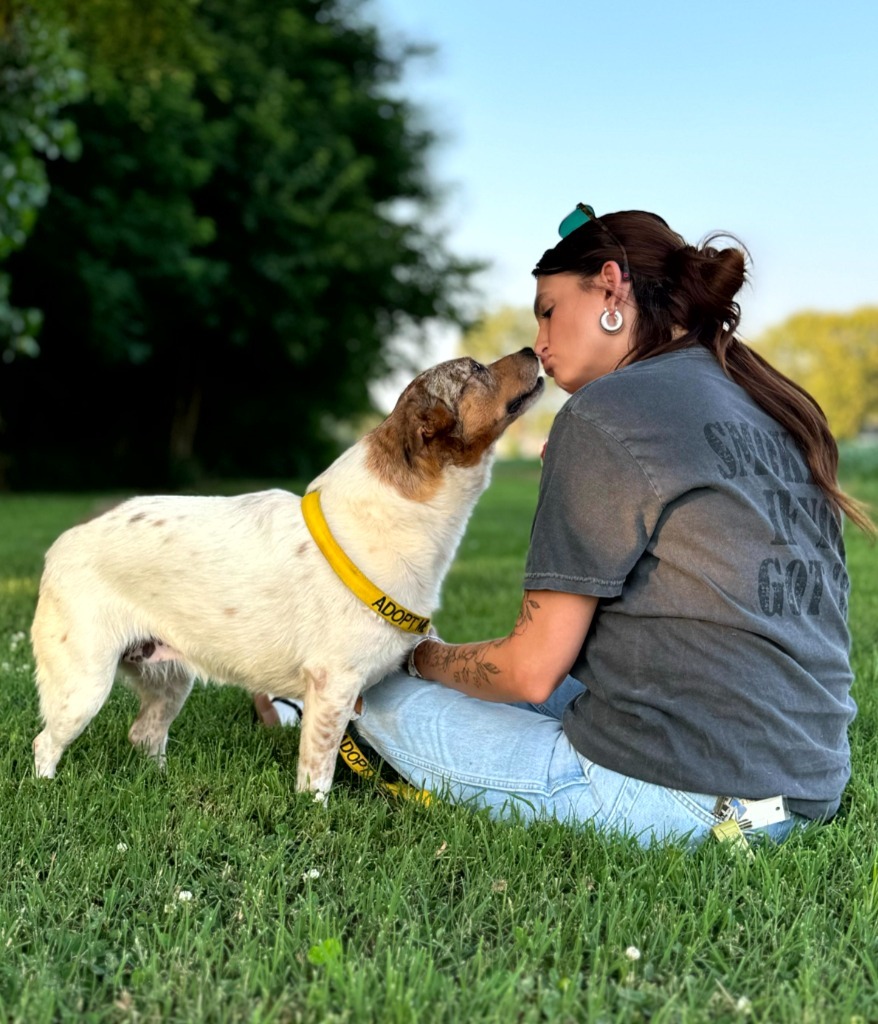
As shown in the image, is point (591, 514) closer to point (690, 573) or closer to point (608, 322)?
point (690, 573)

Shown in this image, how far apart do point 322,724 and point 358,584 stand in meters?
0.48

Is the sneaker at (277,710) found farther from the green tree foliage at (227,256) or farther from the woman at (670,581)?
the green tree foliage at (227,256)

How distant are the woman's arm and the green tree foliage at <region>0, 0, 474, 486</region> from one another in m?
13.0

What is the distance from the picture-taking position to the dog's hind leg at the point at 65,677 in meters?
3.41

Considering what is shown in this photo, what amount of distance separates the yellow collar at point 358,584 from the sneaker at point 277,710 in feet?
3.74

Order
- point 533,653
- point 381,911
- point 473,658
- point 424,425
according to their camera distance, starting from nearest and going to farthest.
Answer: point 381,911 → point 533,653 → point 473,658 → point 424,425

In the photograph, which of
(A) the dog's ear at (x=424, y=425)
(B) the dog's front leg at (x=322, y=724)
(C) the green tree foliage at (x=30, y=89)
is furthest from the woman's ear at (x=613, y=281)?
(C) the green tree foliage at (x=30, y=89)

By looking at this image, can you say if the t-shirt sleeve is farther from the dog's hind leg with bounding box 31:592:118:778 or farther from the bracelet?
the dog's hind leg with bounding box 31:592:118:778

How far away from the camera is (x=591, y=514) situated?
2.70 metres

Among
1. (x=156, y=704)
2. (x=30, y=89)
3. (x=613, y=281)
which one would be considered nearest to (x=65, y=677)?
(x=156, y=704)

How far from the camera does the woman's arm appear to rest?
279cm

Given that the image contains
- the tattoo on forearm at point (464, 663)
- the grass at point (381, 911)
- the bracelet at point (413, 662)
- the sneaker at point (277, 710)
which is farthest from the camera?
the sneaker at point (277, 710)

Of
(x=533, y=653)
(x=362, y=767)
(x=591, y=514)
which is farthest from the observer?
(x=362, y=767)

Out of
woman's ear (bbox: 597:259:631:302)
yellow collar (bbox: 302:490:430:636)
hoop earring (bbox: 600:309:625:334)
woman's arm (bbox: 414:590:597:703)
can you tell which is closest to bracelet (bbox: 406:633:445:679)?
yellow collar (bbox: 302:490:430:636)
